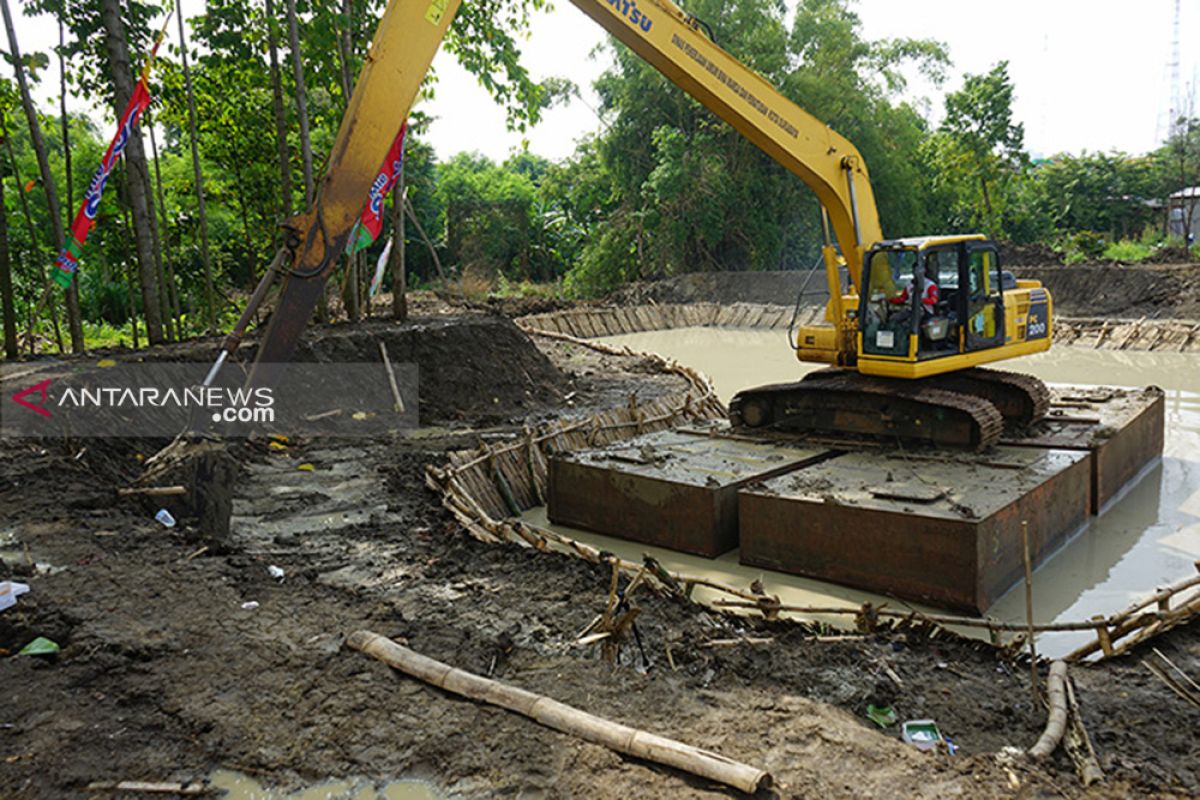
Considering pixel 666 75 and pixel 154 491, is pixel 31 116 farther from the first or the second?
pixel 666 75

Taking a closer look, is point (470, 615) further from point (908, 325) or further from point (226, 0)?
point (226, 0)

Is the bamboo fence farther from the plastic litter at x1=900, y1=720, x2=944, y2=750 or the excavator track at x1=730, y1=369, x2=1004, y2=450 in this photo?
the plastic litter at x1=900, y1=720, x2=944, y2=750

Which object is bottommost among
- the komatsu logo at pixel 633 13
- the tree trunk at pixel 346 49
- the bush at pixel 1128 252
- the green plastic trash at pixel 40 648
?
the green plastic trash at pixel 40 648

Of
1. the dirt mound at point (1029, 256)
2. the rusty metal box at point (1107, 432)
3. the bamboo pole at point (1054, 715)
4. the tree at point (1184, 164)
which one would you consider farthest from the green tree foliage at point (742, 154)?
the bamboo pole at point (1054, 715)

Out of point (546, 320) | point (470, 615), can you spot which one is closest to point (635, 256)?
point (546, 320)

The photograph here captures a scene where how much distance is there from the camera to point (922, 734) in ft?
13.3

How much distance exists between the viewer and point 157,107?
13969mm

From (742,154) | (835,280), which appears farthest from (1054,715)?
(742,154)

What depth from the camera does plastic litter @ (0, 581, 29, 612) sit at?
470 cm

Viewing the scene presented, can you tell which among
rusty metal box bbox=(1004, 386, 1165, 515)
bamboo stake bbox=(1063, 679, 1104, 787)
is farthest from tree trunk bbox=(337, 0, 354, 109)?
bamboo stake bbox=(1063, 679, 1104, 787)

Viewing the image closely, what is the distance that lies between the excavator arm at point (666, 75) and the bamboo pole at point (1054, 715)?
551 centimetres

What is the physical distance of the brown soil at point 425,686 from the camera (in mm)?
3568

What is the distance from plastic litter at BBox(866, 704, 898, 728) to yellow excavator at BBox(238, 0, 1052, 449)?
4365 millimetres

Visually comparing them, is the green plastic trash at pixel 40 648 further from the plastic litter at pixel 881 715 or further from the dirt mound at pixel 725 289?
the dirt mound at pixel 725 289
